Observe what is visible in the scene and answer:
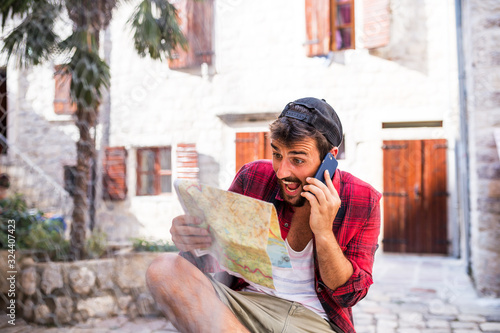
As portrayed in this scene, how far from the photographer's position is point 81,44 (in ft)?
11.3

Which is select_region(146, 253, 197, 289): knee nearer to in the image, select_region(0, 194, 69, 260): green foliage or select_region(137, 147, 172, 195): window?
select_region(0, 194, 69, 260): green foliage

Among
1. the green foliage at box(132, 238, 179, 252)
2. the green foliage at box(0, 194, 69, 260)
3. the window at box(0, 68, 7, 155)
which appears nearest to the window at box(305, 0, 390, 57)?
the green foliage at box(132, 238, 179, 252)

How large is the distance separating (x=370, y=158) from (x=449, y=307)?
2.73 meters

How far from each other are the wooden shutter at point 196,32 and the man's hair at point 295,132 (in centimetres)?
527

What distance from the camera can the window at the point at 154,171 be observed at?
639 cm

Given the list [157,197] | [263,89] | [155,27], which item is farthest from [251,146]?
[155,27]

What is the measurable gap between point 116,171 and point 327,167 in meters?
6.01

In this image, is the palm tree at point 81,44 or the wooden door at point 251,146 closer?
the palm tree at point 81,44

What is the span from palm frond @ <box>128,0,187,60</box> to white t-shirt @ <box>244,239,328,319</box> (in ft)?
9.70

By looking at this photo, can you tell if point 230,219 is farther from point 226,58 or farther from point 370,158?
point 226,58

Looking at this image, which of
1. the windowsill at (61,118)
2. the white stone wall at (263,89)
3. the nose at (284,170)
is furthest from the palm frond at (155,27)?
the windowsill at (61,118)

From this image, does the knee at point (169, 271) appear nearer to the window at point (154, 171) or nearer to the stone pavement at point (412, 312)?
the stone pavement at point (412, 312)

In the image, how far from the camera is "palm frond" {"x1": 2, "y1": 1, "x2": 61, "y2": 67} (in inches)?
138

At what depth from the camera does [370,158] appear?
5.64 meters
